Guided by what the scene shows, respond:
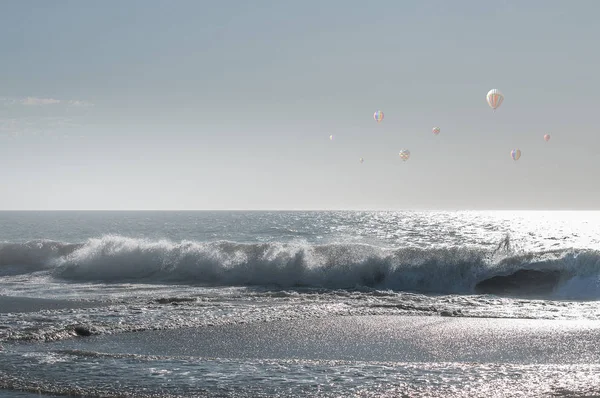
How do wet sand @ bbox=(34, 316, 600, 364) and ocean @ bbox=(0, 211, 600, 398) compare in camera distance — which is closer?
ocean @ bbox=(0, 211, 600, 398)

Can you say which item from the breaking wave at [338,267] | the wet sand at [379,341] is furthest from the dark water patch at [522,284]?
the wet sand at [379,341]

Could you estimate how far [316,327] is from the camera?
543 inches

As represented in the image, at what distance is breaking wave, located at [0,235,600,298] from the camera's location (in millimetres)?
24062

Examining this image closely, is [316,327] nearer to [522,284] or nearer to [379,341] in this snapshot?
[379,341]

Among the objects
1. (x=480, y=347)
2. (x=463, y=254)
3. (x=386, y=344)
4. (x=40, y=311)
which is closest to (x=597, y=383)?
(x=480, y=347)

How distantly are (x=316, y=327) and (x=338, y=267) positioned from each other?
43.8ft

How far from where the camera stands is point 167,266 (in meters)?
30.0

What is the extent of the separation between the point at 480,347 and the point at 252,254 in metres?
19.5

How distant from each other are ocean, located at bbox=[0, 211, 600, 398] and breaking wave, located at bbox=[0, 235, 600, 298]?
0.29 feet

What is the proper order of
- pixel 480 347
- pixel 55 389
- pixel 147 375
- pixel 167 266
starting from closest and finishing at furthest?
pixel 55 389 → pixel 147 375 → pixel 480 347 → pixel 167 266

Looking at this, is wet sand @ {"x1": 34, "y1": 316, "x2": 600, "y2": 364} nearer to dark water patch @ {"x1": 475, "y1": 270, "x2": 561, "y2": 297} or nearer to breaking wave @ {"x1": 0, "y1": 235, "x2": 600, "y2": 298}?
dark water patch @ {"x1": 475, "y1": 270, "x2": 561, "y2": 297}

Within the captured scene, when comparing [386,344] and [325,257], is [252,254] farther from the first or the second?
[386,344]

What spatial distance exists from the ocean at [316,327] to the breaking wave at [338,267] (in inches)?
3.5

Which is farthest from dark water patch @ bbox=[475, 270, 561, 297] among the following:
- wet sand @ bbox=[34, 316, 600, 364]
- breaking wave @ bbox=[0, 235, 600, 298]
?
wet sand @ bbox=[34, 316, 600, 364]
